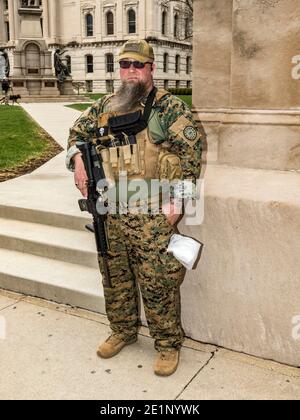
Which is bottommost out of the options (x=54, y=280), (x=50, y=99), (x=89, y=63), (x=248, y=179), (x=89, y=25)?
(x=54, y=280)

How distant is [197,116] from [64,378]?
8.07 ft

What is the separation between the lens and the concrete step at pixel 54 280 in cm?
410

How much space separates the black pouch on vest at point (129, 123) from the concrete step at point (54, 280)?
161 centimetres

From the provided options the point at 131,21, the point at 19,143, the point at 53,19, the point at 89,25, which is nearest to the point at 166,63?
the point at 131,21

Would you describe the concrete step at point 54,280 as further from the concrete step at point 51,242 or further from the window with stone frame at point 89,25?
the window with stone frame at point 89,25

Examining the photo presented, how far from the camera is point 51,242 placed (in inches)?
184

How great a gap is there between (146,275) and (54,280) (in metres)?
1.45

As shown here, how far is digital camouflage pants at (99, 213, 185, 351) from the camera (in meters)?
3.05

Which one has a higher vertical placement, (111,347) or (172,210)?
(172,210)

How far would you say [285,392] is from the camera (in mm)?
2951

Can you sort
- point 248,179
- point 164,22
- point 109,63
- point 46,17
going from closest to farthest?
point 248,179, point 164,22, point 109,63, point 46,17

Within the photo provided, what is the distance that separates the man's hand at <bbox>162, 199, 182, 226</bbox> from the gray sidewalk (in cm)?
105

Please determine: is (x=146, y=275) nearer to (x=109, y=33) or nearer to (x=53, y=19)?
(x=109, y=33)

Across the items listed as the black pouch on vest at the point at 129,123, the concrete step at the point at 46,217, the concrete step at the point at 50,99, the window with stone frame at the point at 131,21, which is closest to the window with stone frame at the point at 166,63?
the window with stone frame at the point at 131,21
